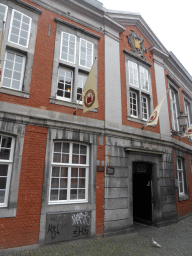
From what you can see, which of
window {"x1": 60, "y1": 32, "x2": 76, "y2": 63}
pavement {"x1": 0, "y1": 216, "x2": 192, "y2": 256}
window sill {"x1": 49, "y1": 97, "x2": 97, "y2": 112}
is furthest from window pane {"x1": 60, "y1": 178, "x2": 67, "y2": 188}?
window {"x1": 60, "y1": 32, "x2": 76, "y2": 63}

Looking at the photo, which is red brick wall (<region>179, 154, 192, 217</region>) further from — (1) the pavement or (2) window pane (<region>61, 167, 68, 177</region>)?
(2) window pane (<region>61, 167, 68, 177</region>)

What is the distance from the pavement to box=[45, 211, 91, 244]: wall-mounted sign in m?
0.19

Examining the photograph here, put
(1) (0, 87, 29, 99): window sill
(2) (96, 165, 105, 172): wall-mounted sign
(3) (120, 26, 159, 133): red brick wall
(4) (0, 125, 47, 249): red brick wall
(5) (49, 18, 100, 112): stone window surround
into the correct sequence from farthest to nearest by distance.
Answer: (3) (120, 26, 159, 133): red brick wall
(2) (96, 165, 105, 172): wall-mounted sign
(5) (49, 18, 100, 112): stone window surround
(1) (0, 87, 29, 99): window sill
(4) (0, 125, 47, 249): red brick wall

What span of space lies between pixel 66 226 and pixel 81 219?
1.97 ft

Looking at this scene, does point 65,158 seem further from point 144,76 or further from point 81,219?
point 144,76

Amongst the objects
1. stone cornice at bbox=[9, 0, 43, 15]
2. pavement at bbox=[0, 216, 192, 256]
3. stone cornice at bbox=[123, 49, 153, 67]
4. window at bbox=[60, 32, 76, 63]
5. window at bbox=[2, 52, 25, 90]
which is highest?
stone cornice at bbox=[123, 49, 153, 67]

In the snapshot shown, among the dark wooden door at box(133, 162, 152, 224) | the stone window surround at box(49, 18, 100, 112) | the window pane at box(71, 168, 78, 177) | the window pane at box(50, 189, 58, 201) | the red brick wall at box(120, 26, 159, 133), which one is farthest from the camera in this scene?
the dark wooden door at box(133, 162, 152, 224)

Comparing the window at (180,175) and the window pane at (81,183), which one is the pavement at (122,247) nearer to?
the window pane at (81,183)

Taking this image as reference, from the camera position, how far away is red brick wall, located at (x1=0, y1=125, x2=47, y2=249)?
536 cm

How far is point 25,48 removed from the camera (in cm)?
686

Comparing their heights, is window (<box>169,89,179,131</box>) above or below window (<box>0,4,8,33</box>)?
below

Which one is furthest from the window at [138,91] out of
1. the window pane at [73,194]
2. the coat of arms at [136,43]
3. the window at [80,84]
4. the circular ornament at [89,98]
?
the window pane at [73,194]

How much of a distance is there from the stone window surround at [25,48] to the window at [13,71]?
0.18m

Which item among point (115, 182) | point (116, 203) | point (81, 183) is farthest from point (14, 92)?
point (116, 203)
